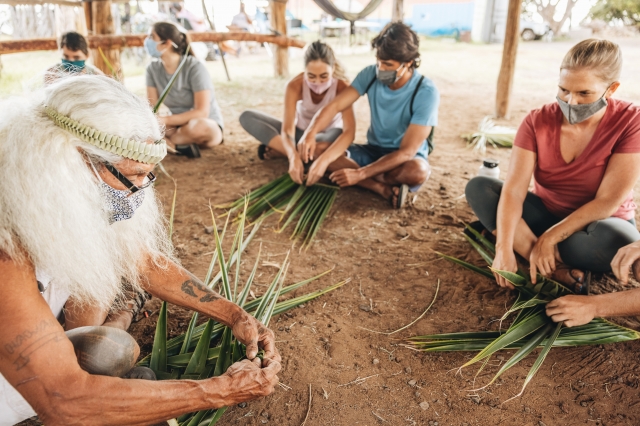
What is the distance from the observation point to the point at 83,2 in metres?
5.05

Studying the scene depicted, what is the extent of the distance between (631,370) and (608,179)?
79 cm

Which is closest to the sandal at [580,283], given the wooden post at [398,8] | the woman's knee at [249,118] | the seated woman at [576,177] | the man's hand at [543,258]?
the seated woman at [576,177]

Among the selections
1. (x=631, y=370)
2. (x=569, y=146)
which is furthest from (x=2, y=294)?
(x=569, y=146)

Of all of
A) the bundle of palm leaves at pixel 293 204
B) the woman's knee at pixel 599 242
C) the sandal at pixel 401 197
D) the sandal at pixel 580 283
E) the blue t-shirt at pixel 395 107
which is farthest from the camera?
the sandal at pixel 401 197

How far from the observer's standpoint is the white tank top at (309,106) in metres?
3.38

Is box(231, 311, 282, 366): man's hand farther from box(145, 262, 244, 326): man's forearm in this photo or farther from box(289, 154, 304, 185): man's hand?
box(289, 154, 304, 185): man's hand

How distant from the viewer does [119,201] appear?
4.38ft

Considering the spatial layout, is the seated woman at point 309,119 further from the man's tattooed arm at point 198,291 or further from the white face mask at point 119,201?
the white face mask at point 119,201

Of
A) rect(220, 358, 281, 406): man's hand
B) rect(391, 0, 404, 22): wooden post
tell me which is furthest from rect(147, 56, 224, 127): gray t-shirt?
rect(391, 0, 404, 22): wooden post

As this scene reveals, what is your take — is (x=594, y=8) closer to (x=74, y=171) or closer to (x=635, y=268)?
(x=635, y=268)

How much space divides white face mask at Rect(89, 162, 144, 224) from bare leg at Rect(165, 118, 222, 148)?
2.59 m

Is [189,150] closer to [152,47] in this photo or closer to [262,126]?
[262,126]

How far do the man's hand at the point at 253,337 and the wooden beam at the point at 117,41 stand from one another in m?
4.21

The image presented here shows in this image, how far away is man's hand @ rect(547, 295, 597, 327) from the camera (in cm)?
172
